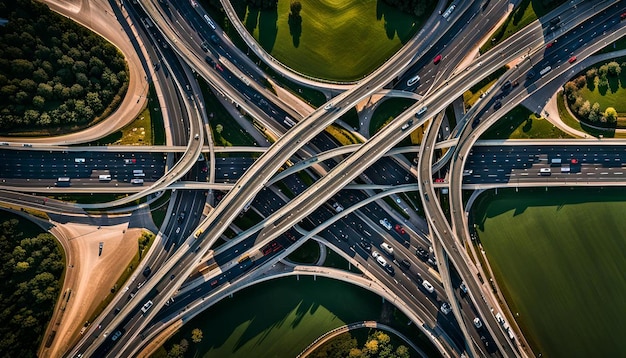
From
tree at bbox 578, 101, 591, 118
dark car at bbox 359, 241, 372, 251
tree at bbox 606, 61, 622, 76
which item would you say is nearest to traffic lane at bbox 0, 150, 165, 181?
dark car at bbox 359, 241, 372, 251

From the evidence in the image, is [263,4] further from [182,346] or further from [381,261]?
[182,346]

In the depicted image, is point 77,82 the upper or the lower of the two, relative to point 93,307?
upper

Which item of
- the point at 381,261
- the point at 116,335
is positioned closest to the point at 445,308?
the point at 381,261

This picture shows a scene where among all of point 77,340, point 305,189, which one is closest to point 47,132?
point 77,340

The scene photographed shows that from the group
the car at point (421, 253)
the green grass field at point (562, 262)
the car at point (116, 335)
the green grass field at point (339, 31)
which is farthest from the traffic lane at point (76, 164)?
the green grass field at point (562, 262)

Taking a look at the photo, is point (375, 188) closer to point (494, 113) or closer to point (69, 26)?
point (494, 113)
